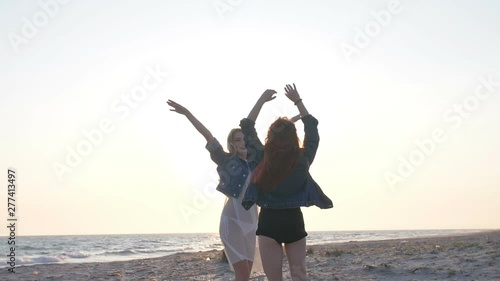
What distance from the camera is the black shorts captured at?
440 centimetres

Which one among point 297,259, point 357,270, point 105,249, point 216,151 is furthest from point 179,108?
point 105,249

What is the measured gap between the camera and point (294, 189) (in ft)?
14.6

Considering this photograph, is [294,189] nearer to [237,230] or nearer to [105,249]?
[237,230]

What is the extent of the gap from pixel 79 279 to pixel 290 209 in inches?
408

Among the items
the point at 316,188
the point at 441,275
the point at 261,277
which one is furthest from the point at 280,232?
the point at 261,277

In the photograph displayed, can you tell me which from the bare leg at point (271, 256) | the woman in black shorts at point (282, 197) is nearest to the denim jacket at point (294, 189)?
the woman in black shorts at point (282, 197)

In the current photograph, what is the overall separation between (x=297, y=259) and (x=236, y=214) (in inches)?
53.1

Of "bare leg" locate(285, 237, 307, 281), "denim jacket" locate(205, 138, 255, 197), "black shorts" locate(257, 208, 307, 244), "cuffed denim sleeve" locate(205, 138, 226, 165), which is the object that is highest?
"cuffed denim sleeve" locate(205, 138, 226, 165)

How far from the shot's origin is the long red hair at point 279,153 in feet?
14.4

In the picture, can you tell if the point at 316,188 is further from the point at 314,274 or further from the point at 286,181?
the point at 314,274

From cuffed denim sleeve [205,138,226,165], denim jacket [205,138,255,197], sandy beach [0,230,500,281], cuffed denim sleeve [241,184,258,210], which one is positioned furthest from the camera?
sandy beach [0,230,500,281]

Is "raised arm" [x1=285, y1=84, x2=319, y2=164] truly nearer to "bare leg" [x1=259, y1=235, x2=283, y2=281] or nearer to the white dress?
"bare leg" [x1=259, y1=235, x2=283, y2=281]

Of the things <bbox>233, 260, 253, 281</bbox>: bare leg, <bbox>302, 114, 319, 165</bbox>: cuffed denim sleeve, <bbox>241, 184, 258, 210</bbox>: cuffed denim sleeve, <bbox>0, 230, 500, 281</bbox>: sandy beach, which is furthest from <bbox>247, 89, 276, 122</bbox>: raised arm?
<bbox>0, 230, 500, 281</bbox>: sandy beach

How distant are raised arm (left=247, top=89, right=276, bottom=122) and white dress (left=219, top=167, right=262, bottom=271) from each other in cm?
94
